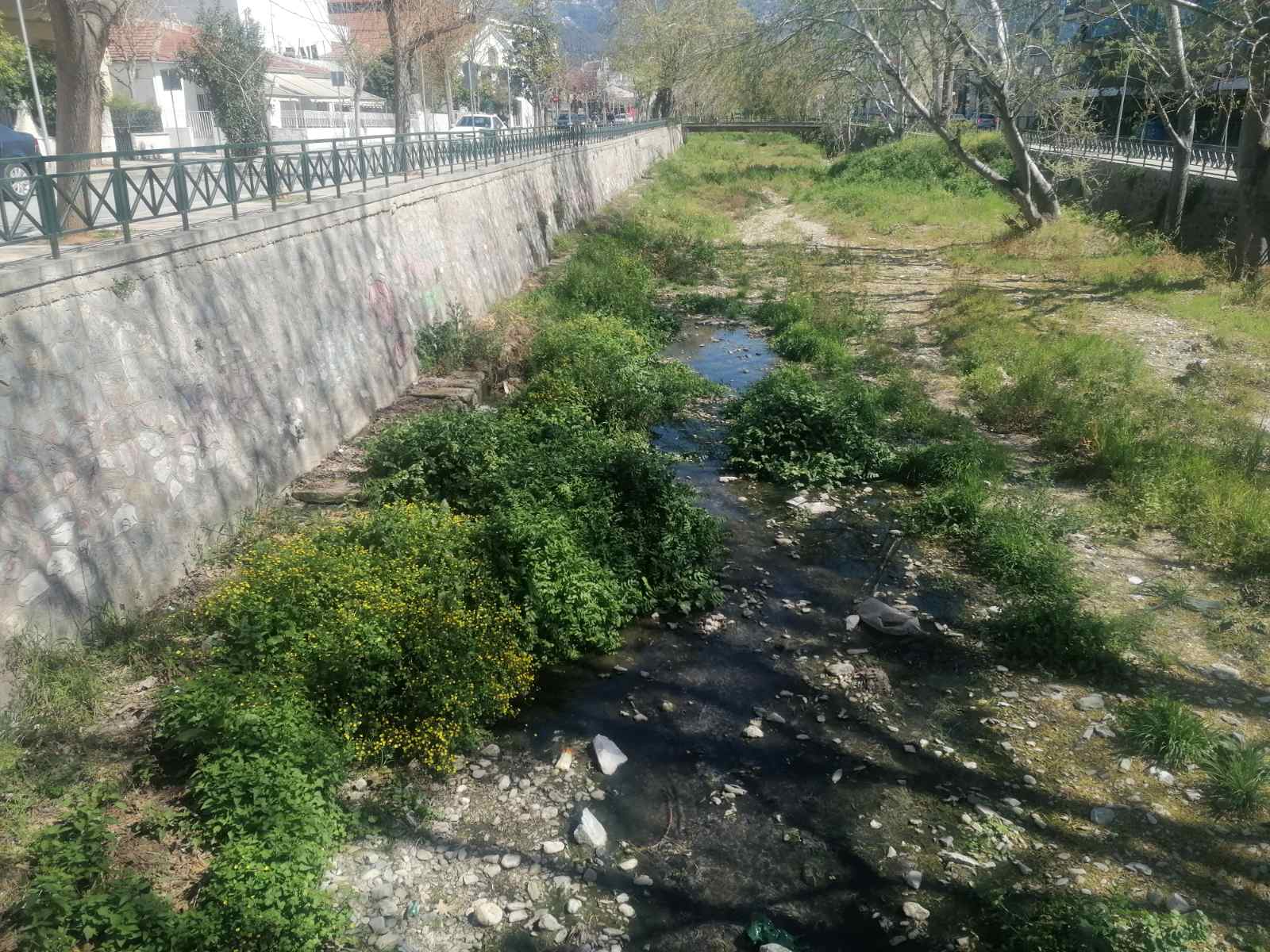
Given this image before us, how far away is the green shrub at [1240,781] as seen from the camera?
5559 millimetres

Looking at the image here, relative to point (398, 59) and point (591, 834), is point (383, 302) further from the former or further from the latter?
point (398, 59)

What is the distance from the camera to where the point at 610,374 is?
12.2 meters

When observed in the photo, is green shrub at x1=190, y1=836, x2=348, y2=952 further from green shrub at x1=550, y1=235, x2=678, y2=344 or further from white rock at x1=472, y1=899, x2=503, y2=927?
green shrub at x1=550, y1=235, x2=678, y2=344

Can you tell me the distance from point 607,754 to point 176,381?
475 cm

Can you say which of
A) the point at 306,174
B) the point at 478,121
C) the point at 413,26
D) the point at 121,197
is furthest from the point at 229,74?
the point at 121,197

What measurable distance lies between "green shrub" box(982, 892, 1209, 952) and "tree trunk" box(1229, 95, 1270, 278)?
17442mm

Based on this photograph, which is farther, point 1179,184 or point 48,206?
point 1179,184

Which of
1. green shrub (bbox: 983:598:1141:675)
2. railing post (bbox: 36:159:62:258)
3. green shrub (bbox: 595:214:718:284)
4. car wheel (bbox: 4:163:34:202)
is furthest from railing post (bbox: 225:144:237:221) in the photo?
green shrub (bbox: 595:214:718:284)

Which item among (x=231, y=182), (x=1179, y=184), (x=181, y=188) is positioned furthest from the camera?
(x=1179, y=184)

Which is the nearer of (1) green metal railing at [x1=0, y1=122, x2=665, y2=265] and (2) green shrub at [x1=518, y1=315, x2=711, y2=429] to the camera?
(1) green metal railing at [x1=0, y1=122, x2=665, y2=265]

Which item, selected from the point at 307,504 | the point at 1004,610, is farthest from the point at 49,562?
the point at 1004,610

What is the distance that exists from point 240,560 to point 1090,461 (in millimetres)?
9069

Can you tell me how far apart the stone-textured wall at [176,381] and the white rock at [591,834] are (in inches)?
141

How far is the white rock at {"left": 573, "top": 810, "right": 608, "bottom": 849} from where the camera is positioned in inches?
212
